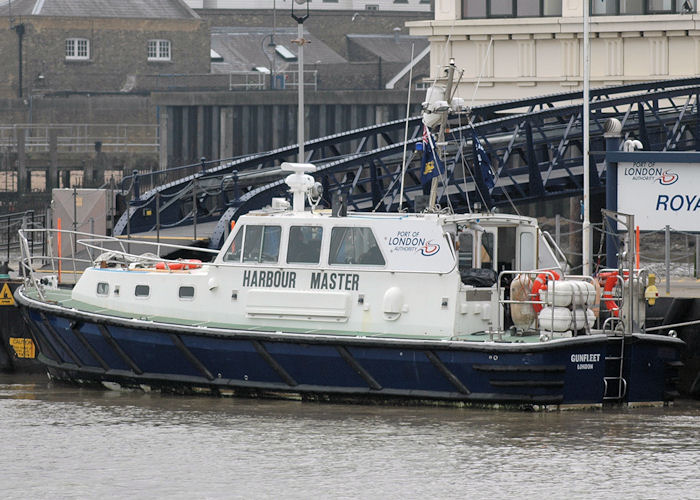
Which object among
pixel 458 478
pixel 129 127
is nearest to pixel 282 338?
pixel 458 478

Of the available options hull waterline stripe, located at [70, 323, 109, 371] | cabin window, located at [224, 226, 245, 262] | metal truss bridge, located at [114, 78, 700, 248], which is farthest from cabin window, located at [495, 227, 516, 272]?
metal truss bridge, located at [114, 78, 700, 248]

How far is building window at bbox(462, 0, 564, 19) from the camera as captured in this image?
3341 centimetres

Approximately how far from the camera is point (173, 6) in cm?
7656

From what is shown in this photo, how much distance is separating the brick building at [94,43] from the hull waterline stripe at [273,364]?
55299 mm

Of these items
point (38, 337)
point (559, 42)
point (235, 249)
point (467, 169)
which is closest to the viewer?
point (235, 249)

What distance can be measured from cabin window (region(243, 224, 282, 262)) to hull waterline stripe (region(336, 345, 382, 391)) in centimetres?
161

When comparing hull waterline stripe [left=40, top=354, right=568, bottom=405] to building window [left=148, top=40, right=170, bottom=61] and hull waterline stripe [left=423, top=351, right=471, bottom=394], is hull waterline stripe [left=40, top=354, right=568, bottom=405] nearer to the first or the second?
hull waterline stripe [left=423, top=351, right=471, bottom=394]

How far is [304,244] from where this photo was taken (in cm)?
1919

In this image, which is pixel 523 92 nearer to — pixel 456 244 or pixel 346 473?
pixel 456 244

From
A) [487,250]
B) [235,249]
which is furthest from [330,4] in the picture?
[487,250]

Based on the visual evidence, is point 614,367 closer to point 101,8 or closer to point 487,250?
point 487,250

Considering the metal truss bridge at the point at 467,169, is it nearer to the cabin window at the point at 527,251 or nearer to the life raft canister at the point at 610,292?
the cabin window at the point at 527,251

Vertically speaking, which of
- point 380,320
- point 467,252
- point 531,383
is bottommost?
point 531,383

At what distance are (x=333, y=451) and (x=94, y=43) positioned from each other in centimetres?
6031
